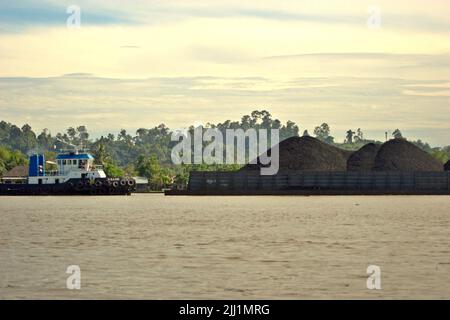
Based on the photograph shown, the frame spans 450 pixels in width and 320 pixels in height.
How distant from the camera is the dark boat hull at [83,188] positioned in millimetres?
158375

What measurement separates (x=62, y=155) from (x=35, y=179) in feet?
28.9

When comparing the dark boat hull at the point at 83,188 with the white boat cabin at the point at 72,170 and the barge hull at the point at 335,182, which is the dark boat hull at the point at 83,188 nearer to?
the white boat cabin at the point at 72,170

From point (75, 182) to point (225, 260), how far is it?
118 metres

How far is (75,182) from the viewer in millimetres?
158750

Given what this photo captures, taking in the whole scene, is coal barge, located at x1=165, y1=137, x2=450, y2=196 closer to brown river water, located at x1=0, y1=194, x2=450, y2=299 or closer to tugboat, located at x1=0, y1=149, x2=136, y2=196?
tugboat, located at x1=0, y1=149, x2=136, y2=196

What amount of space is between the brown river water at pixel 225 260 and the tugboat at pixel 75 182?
280ft

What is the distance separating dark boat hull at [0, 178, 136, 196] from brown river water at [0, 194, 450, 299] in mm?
85005

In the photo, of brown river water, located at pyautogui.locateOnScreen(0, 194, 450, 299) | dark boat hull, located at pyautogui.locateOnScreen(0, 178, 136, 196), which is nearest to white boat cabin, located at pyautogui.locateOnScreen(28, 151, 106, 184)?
dark boat hull, located at pyautogui.locateOnScreen(0, 178, 136, 196)

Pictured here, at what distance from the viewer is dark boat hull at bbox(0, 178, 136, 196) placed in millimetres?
158375
